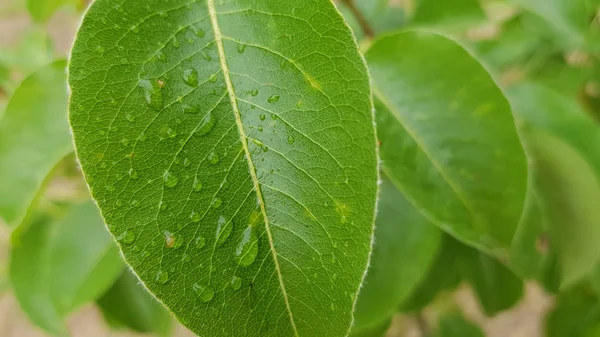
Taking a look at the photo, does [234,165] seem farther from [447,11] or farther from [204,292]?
[447,11]

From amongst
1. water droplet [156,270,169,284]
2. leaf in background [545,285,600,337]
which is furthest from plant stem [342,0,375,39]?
leaf in background [545,285,600,337]

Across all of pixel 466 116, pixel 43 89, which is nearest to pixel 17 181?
pixel 43 89

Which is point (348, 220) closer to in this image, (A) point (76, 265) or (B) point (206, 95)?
(B) point (206, 95)

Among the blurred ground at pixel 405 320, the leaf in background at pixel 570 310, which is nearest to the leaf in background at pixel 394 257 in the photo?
the leaf in background at pixel 570 310

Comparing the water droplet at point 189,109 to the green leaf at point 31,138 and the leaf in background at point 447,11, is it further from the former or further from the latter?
the leaf in background at point 447,11

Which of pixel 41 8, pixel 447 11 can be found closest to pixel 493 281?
pixel 447 11
